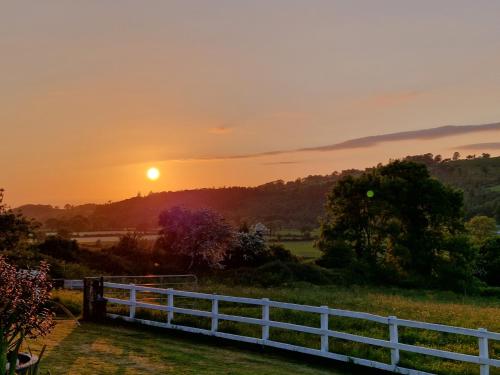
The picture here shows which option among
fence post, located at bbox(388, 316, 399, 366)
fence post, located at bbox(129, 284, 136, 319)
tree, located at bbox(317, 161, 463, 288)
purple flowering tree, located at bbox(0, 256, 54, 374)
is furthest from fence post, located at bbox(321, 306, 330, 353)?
tree, located at bbox(317, 161, 463, 288)

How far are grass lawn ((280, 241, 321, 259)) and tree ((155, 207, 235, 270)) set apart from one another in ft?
77.1

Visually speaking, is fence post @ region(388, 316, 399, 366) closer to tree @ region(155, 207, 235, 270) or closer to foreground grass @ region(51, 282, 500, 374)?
foreground grass @ region(51, 282, 500, 374)

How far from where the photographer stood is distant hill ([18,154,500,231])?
13325 cm

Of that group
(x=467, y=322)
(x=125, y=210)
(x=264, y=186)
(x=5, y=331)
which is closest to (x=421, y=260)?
(x=467, y=322)

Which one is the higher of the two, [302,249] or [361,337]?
[361,337]

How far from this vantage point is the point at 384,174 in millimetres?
61375

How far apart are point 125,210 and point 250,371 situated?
134367 millimetres

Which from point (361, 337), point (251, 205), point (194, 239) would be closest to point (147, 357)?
point (361, 337)

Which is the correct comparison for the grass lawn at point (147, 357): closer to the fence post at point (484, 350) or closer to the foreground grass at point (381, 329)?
the foreground grass at point (381, 329)

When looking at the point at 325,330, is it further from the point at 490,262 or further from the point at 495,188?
the point at 495,188

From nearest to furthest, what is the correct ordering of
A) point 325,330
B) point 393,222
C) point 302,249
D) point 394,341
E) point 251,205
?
point 394,341
point 325,330
point 393,222
point 302,249
point 251,205

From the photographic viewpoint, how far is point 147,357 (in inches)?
523

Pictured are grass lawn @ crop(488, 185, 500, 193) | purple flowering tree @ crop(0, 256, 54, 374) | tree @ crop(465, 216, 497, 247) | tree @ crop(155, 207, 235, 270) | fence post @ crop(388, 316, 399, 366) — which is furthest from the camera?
grass lawn @ crop(488, 185, 500, 193)

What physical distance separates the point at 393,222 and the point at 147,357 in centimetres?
4713
